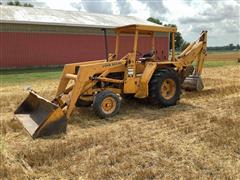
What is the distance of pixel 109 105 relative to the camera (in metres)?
7.38

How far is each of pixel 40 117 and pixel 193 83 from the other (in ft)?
16.3

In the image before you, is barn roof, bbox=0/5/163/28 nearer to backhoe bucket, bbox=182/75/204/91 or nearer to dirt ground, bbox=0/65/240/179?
backhoe bucket, bbox=182/75/204/91

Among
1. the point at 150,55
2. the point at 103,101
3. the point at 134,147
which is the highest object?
the point at 150,55

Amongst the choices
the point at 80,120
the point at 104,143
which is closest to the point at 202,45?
the point at 80,120

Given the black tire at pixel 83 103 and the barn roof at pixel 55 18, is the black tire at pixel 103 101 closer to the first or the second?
the black tire at pixel 83 103

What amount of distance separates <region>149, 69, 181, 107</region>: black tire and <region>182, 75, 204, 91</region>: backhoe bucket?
1.66 meters

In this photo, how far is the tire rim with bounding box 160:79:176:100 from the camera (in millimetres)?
8303

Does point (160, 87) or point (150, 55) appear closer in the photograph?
point (160, 87)

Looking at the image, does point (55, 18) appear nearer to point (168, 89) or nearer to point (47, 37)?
point (47, 37)

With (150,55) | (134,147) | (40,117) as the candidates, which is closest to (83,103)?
(40,117)

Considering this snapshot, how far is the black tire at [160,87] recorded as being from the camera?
7.98 meters

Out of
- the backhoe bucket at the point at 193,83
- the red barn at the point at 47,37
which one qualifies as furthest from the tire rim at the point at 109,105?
the red barn at the point at 47,37

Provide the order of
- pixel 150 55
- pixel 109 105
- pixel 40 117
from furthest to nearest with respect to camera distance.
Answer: pixel 150 55, pixel 109 105, pixel 40 117

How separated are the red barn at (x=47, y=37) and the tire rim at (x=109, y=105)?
13.7 meters
